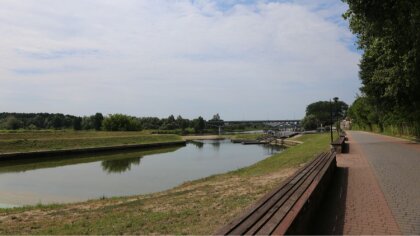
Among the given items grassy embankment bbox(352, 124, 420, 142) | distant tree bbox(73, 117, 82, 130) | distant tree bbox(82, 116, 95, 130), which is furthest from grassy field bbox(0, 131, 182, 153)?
distant tree bbox(73, 117, 82, 130)

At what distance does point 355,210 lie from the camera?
8156 mm

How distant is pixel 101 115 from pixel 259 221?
114 m

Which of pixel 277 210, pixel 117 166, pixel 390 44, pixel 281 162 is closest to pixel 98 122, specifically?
pixel 117 166

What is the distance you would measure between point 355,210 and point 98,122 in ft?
361

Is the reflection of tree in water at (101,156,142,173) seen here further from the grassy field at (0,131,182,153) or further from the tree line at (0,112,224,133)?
the tree line at (0,112,224,133)

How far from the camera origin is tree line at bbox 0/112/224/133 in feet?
311

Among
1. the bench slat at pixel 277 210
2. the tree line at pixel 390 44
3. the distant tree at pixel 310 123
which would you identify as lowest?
the bench slat at pixel 277 210

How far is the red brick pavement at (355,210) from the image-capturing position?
22.3 feet

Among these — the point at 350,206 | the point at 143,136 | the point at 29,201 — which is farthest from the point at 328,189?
the point at 143,136

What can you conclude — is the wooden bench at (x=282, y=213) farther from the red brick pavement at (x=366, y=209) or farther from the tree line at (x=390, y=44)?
the tree line at (x=390, y=44)

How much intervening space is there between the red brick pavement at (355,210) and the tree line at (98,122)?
86.6m

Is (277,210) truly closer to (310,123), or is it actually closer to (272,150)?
(272,150)

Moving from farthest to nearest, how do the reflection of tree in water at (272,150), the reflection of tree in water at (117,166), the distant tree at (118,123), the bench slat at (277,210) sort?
the distant tree at (118,123) → the reflection of tree in water at (272,150) → the reflection of tree in water at (117,166) → the bench slat at (277,210)

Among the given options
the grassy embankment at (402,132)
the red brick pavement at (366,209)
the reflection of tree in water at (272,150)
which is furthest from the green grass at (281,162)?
the reflection of tree in water at (272,150)
